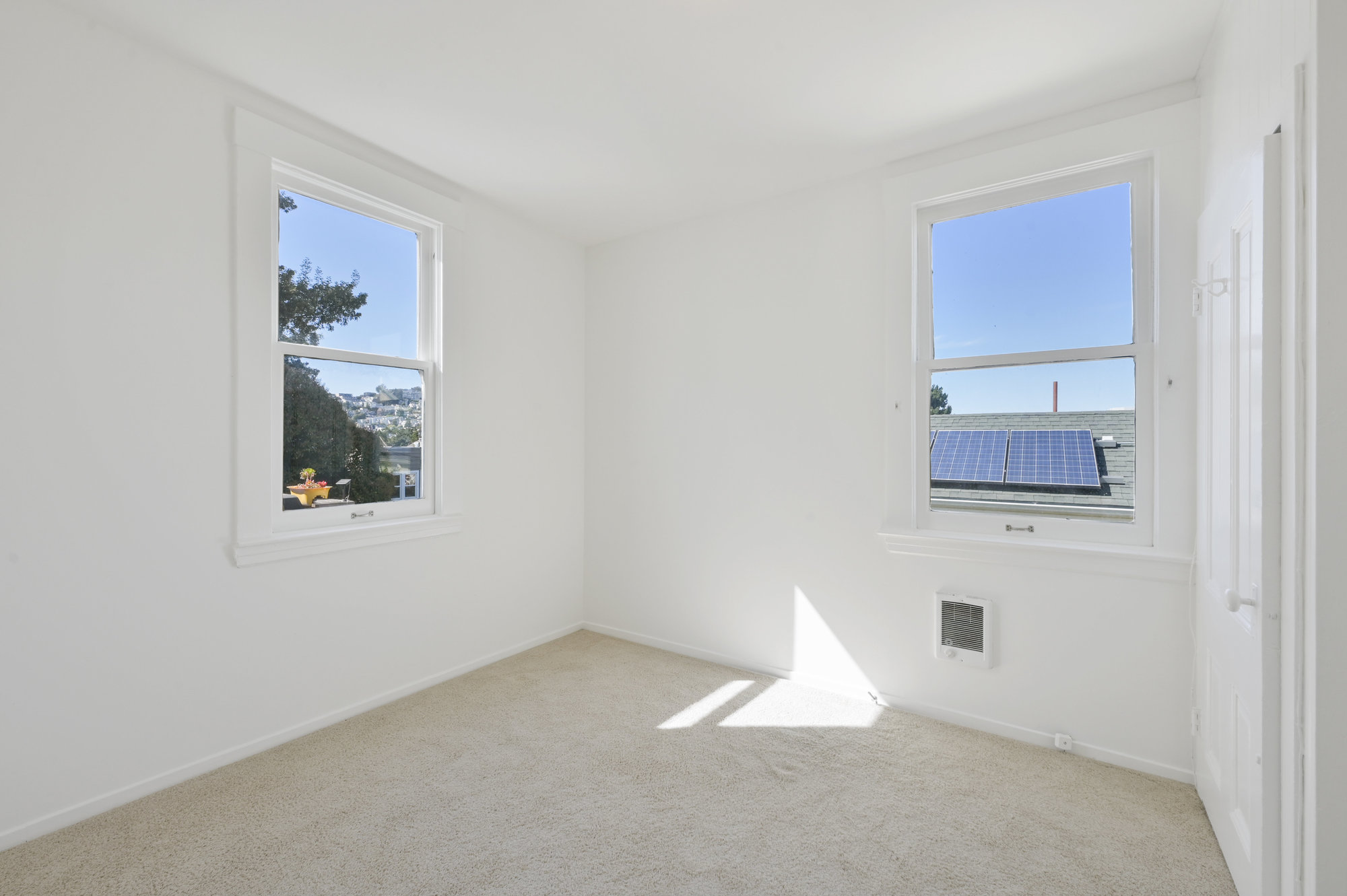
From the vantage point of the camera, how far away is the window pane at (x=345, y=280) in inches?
109

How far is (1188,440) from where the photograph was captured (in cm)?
237

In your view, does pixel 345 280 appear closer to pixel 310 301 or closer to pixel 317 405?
pixel 310 301

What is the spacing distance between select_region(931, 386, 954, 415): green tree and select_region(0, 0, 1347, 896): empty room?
2 centimetres

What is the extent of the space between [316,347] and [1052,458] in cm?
340

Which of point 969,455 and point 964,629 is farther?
point 969,455

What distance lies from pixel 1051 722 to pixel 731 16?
3053mm

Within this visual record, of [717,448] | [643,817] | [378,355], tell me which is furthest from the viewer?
[717,448]

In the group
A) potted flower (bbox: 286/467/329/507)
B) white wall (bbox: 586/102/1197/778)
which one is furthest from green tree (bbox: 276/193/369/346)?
white wall (bbox: 586/102/1197/778)

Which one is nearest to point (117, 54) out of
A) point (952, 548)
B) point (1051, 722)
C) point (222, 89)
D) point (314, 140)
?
point (222, 89)

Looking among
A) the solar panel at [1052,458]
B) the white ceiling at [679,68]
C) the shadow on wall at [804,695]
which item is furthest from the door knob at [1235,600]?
the white ceiling at [679,68]

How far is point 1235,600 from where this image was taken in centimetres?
162

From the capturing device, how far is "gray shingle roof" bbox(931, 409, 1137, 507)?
2572 mm

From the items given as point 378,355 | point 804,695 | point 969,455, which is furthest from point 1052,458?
point 378,355

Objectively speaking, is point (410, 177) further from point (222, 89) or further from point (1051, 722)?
point (1051, 722)
